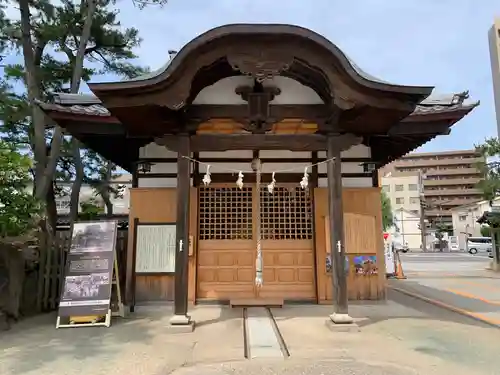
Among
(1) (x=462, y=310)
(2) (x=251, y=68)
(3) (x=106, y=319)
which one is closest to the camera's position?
(2) (x=251, y=68)

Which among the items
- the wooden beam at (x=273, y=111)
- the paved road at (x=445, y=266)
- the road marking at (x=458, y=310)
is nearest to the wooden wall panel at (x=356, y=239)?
the road marking at (x=458, y=310)

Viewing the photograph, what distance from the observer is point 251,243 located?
8602 mm

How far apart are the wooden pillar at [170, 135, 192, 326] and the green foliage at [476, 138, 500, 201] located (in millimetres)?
15531

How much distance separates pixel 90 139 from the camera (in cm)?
827

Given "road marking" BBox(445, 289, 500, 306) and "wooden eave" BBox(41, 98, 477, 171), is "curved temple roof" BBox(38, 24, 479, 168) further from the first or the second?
"road marking" BBox(445, 289, 500, 306)

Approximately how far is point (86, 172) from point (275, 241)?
899cm

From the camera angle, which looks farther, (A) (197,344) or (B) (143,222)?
(B) (143,222)

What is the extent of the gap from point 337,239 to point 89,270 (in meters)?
4.17

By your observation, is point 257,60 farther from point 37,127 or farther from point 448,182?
point 448,182

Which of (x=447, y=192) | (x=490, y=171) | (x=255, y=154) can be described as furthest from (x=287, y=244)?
(x=447, y=192)

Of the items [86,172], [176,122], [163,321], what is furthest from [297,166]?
[86,172]

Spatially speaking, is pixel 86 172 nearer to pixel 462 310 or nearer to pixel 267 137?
pixel 267 137

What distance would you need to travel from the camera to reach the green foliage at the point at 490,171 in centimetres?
1744

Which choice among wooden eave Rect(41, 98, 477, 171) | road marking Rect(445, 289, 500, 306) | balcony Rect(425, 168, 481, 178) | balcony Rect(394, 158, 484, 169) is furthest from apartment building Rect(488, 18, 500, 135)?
balcony Rect(394, 158, 484, 169)
